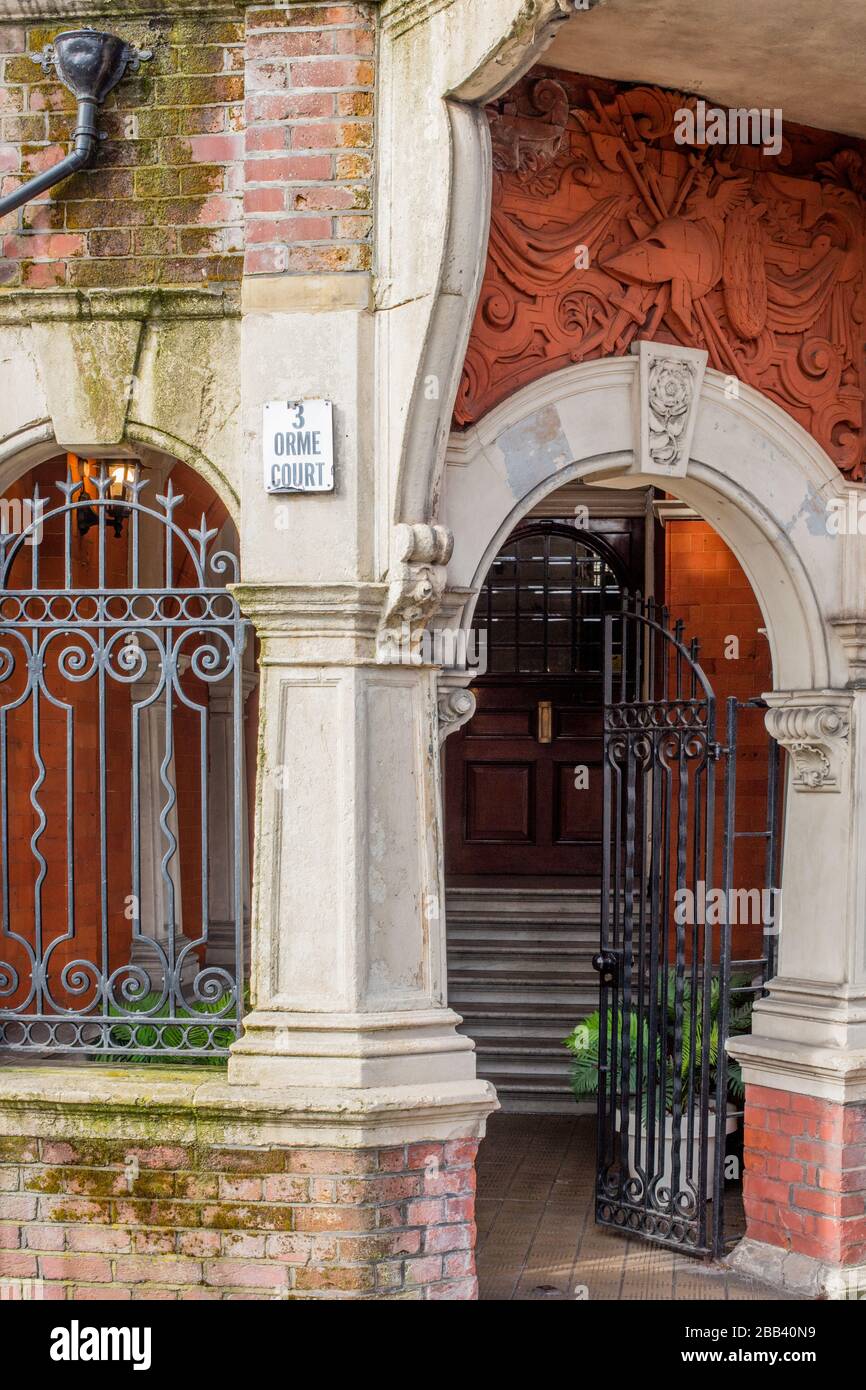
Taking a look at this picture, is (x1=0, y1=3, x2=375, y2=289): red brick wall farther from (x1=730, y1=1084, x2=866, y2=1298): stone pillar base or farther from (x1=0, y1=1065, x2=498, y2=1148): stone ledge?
(x1=730, y1=1084, x2=866, y2=1298): stone pillar base

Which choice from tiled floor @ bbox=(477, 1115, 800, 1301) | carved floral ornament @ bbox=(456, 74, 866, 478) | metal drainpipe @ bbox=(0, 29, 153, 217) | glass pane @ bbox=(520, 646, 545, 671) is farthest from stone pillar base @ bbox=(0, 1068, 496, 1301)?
glass pane @ bbox=(520, 646, 545, 671)

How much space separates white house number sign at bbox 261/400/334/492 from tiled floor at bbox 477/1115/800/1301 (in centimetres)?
294

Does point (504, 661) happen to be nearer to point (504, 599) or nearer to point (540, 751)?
point (504, 599)

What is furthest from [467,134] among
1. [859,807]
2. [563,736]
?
[563,736]

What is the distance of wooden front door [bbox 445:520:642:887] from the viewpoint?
10.9 metres

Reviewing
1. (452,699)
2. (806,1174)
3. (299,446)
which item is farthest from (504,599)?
(299,446)

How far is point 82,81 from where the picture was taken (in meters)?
5.39

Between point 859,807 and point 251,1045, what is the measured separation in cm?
240

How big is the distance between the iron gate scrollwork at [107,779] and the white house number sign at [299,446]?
35 centimetres

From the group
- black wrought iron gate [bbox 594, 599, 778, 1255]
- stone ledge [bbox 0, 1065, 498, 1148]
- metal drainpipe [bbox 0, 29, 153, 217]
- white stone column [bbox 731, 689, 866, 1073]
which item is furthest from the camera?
black wrought iron gate [bbox 594, 599, 778, 1255]

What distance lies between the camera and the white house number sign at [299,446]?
5.17 m

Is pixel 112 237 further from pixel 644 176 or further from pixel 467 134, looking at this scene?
pixel 644 176

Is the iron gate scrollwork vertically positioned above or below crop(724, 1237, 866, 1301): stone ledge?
above

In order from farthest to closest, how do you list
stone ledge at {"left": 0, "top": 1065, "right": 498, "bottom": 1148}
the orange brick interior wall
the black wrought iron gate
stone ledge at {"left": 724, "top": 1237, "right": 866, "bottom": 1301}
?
the orange brick interior wall < the black wrought iron gate < stone ledge at {"left": 724, "top": 1237, "right": 866, "bottom": 1301} < stone ledge at {"left": 0, "top": 1065, "right": 498, "bottom": 1148}
